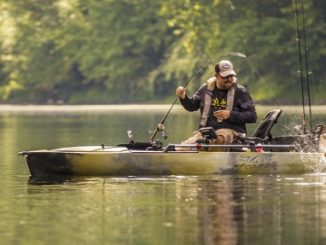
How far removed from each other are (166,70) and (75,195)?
65148 millimetres

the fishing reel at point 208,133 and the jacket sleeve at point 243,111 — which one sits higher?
the jacket sleeve at point 243,111

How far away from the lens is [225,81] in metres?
23.6

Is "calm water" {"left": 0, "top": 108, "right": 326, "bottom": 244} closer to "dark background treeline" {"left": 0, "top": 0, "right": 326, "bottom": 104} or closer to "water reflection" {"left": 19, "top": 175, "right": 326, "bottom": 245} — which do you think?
"water reflection" {"left": 19, "top": 175, "right": 326, "bottom": 245}

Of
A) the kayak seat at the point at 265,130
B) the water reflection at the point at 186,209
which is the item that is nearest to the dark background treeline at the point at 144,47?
the kayak seat at the point at 265,130

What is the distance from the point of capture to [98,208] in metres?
18.9

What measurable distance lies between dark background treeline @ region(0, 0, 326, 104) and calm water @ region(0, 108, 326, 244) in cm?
3997

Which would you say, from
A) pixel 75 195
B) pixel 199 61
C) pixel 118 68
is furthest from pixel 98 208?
pixel 118 68

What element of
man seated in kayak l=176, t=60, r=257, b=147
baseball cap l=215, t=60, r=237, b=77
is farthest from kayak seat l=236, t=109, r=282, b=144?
baseball cap l=215, t=60, r=237, b=77

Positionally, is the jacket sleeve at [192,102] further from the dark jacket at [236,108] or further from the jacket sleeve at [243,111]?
the jacket sleeve at [243,111]

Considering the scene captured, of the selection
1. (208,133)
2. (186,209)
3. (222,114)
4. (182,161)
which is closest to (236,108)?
(222,114)

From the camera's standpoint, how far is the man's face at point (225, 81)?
2352 centimetres

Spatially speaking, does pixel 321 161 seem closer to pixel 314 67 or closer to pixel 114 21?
pixel 314 67

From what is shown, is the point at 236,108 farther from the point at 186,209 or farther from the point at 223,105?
the point at 186,209

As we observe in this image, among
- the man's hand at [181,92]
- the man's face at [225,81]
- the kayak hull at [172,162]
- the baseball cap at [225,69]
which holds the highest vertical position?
the baseball cap at [225,69]
